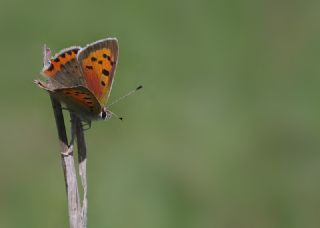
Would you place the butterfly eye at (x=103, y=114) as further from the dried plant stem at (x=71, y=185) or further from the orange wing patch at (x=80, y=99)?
the dried plant stem at (x=71, y=185)

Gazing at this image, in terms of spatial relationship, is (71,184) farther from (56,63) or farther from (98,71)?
(98,71)

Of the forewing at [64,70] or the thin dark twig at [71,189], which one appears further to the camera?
the forewing at [64,70]

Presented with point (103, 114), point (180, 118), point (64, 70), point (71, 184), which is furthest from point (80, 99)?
point (180, 118)

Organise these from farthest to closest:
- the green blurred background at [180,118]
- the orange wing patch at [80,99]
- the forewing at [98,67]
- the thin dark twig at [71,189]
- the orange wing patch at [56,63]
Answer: the green blurred background at [180,118] < the forewing at [98,67] < the orange wing patch at [56,63] < the orange wing patch at [80,99] < the thin dark twig at [71,189]

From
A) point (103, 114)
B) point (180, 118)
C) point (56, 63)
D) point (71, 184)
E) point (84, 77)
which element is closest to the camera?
point (71, 184)

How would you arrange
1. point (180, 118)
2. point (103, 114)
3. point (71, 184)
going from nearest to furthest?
point (71, 184) → point (103, 114) → point (180, 118)

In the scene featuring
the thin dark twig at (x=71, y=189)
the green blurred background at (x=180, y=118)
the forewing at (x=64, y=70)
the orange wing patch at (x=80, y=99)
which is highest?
the forewing at (x=64, y=70)

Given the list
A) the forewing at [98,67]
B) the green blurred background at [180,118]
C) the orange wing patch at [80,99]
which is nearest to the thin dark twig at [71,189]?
the orange wing patch at [80,99]

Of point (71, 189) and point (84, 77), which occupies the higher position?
point (84, 77)
